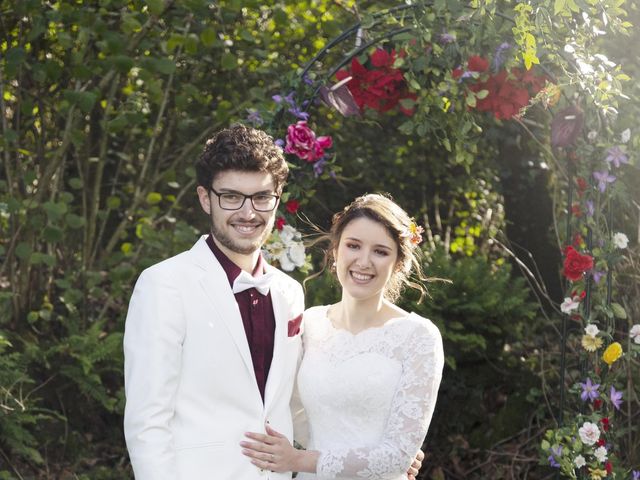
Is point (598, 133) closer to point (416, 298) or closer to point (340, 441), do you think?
point (340, 441)

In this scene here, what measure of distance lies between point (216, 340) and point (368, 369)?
56 cm

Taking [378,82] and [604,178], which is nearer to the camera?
[604,178]

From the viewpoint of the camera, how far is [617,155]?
3.72 m

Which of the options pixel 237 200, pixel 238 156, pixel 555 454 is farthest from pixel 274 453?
pixel 555 454

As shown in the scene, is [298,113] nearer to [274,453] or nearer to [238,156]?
[238,156]

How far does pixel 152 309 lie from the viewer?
2.83 meters

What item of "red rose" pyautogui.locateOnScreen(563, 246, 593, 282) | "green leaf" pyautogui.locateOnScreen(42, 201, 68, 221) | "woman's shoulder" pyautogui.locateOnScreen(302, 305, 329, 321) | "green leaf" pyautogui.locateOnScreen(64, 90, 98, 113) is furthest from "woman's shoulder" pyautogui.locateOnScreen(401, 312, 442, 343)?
"green leaf" pyautogui.locateOnScreen(42, 201, 68, 221)

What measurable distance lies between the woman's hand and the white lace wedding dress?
0.38 ft

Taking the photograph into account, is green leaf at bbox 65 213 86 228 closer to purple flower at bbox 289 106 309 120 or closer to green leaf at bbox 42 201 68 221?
green leaf at bbox 42 201 68 221

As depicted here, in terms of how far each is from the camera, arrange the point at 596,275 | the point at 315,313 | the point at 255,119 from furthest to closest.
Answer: the point at 255,119 < the point at 596,275 < the point at 315,313

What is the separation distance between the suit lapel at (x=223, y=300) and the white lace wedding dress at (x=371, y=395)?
1.34ft

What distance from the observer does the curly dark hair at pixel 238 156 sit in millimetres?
2992

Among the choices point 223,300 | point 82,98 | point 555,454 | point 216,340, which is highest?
point 82,98

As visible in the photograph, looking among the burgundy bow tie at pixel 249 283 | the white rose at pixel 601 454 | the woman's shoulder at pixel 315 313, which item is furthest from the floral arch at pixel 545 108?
the burgundy bow tie at pixel 249 283
